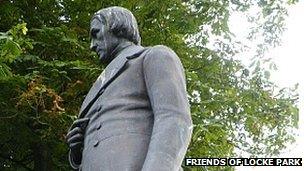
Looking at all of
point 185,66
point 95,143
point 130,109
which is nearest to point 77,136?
point 95,143

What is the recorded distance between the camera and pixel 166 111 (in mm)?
2439

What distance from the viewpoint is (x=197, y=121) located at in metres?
8.05

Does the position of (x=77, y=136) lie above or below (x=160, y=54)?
below

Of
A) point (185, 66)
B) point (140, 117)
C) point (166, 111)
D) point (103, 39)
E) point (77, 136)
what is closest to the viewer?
point (166, 111)

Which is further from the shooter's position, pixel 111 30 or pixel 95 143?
pixel 111 30

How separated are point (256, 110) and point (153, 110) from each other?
22.1 ft

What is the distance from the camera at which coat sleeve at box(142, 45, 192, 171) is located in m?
2.32

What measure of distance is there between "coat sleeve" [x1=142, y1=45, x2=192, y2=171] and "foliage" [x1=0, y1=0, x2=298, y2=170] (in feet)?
14.8

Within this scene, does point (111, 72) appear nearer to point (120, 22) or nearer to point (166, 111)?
point (120, 22)

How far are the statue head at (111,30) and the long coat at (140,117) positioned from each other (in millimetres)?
98

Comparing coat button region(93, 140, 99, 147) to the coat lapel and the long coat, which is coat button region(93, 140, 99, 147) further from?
the coat lapel

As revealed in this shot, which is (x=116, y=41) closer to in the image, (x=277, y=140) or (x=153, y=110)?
(x=153, y=110)

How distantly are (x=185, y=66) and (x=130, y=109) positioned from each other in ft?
22.0

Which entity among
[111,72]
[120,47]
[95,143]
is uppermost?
[120,47]
